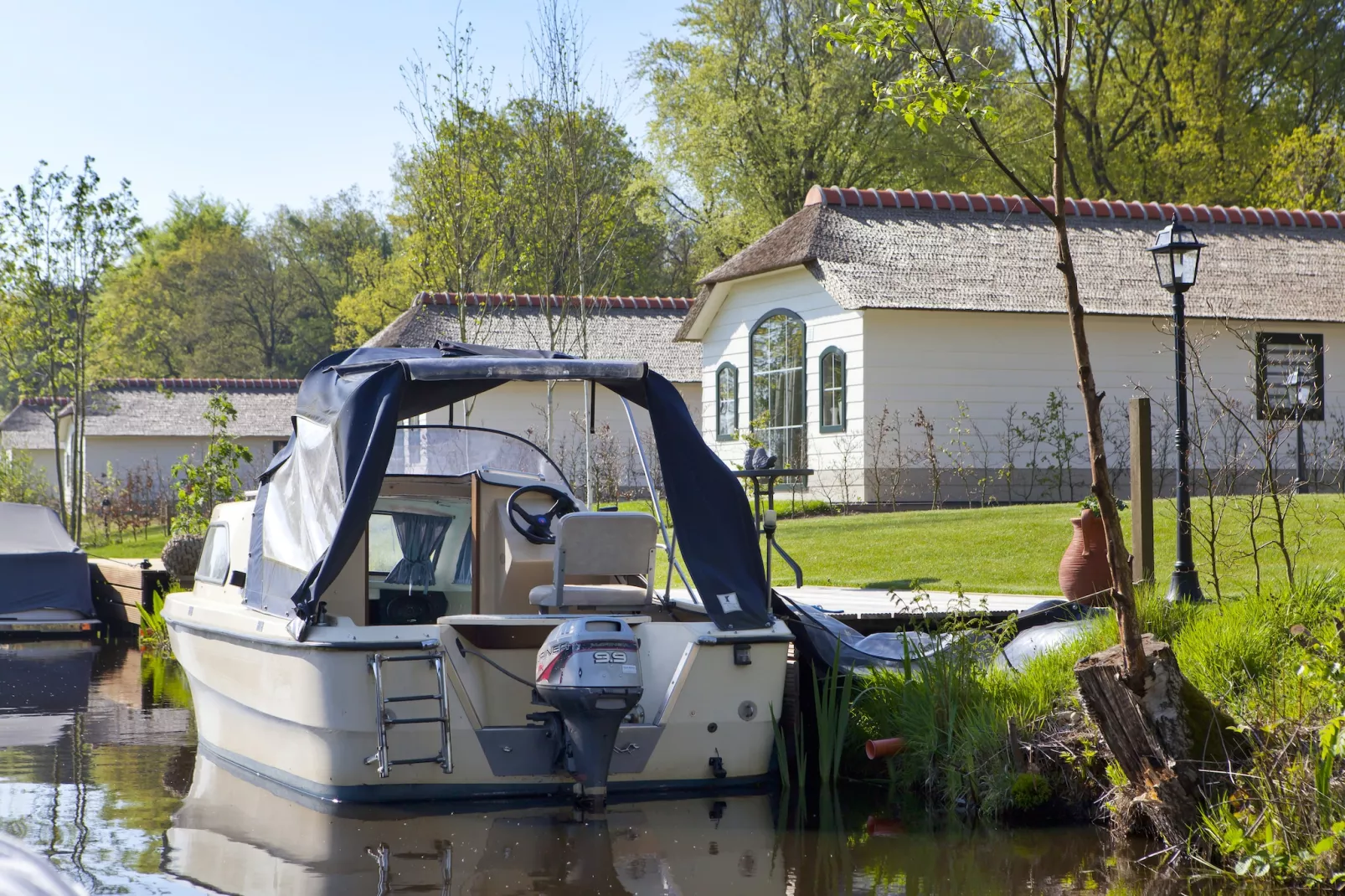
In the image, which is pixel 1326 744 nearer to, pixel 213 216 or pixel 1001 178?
pixel 1001 178

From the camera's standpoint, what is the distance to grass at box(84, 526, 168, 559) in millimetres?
25500

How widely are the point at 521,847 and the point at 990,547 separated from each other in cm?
1011

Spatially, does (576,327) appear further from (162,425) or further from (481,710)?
(481,710)

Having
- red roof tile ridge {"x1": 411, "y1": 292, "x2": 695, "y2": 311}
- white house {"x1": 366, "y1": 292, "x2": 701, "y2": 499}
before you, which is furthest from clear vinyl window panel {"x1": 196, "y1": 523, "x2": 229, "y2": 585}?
red roof tile ridge {"x1": 411, "y1": 292, "x2": 695, "y2": 311}

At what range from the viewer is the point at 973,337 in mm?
22938

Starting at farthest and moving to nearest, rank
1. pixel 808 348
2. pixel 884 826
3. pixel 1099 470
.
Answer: pixel 808 348 < pixel 884 826 < pixel 1099 470

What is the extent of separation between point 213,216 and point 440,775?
238 ft

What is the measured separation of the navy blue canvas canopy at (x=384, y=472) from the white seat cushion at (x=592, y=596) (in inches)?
21.7

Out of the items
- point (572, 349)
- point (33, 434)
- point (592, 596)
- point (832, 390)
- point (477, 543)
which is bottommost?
point (592, 596)

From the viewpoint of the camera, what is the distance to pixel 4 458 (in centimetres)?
2925

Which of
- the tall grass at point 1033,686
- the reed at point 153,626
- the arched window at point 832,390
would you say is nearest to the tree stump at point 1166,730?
the tall grass at point 1033,686

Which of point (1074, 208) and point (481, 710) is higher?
point (1074, 208)

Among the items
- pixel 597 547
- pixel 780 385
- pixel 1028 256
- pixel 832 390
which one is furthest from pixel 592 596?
pixel 1028 256

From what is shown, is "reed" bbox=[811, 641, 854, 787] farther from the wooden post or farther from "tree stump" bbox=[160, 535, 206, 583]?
"tree stump" bbox=[160, 535, 206, 583]
